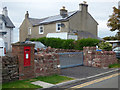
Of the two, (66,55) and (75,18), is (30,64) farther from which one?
(75,18)

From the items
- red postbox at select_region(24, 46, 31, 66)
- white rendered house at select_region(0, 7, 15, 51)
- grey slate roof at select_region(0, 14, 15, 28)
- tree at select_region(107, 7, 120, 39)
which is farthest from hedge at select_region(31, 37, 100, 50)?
red postbox at select_region(24, 46, 31, 66)

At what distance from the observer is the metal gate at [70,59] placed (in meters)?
12.4

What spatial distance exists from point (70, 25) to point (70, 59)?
16051 millimetres

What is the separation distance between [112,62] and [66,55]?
4.61 meters

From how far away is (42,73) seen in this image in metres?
8.95

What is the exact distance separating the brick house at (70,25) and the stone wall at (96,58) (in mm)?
14486

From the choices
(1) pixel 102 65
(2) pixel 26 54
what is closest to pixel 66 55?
(1) pixel 102 65

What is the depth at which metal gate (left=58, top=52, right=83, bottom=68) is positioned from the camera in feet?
40.5

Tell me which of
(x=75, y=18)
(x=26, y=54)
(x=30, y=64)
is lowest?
(x=30, y=64)

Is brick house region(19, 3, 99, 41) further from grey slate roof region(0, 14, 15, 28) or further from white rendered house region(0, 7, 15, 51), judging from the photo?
white rendered house region(0, 7, 15, 51)

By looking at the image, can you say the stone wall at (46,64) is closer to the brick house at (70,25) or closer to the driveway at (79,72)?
the driveway at (79,72)

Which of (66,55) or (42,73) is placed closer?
(42,73)

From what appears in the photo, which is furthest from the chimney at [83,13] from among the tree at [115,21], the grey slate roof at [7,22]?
the grey slate roof at [7,22]

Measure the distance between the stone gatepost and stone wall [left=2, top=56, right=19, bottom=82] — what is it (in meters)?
0.20
